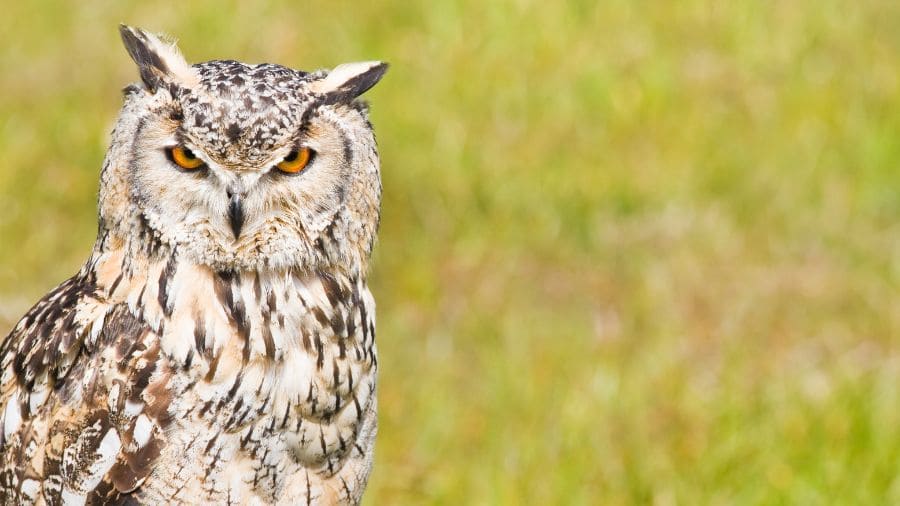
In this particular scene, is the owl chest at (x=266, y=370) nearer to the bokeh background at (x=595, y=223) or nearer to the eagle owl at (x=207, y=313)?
the eagle owl at (x=207, y=313)

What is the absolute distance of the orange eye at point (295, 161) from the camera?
261 centimetres

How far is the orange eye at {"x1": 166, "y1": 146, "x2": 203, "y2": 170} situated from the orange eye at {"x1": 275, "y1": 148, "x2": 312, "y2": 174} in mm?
137

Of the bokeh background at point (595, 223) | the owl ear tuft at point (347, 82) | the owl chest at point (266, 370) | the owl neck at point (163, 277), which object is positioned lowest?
the owl chest at point (266, 370)

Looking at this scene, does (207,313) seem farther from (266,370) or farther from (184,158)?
(184,158)

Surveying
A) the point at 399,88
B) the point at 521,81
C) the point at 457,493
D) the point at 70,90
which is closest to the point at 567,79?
the point at 521,81

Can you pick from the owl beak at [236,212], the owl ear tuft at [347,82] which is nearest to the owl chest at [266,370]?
the owl beak at [236,212]

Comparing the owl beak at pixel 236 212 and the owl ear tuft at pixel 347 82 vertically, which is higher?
the owl ear tuft at pixel 347 82

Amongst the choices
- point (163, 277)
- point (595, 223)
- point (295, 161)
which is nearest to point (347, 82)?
point (295, 161)

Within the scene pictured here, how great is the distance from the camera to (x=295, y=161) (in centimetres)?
262

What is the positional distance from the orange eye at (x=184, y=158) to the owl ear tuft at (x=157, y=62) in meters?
0.11

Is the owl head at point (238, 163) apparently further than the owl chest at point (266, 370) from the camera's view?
No

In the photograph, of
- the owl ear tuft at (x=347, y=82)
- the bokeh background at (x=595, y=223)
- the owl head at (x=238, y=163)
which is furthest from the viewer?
the bokeh background at (x=595, y=223)

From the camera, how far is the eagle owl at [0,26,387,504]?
2590 millimetres

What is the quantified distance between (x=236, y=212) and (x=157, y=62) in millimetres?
302
